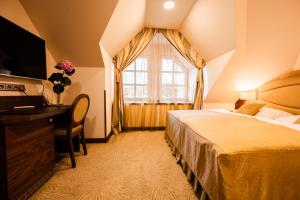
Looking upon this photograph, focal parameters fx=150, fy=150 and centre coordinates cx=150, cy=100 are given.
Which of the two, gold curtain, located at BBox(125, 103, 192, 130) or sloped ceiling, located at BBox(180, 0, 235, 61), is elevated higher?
sloped ceiling, located at BBox(180, 0, 235, 61)

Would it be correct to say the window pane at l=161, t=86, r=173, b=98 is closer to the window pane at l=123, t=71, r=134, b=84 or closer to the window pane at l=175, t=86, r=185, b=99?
the window pane at l=175, t=86, r=185, b=99

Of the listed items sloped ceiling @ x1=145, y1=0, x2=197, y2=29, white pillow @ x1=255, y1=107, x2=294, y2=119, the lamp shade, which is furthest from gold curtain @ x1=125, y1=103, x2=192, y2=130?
sloped ceiling @ x1=145, y1=0, x2=197, y2=29

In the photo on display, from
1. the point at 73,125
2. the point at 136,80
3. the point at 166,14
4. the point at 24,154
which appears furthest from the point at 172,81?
the point at 24,154

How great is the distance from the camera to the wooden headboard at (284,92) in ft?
7.98

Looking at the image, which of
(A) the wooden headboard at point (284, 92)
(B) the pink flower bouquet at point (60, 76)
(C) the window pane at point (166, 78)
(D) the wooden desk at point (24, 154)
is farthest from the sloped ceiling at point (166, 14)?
(D) the wooden desk at point (24, 154)

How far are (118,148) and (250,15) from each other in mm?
2945

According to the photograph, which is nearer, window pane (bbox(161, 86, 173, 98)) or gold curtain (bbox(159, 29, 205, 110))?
gold curtain (bbox(159, 29, 205, 110))

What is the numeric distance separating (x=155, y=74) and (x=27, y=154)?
3.01 meters

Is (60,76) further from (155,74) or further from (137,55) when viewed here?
(155,74)

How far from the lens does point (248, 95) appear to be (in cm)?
313

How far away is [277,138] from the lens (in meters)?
1.19

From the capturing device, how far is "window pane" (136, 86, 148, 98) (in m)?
3.87

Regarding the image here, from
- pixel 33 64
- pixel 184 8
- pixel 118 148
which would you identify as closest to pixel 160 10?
pixel 184 8

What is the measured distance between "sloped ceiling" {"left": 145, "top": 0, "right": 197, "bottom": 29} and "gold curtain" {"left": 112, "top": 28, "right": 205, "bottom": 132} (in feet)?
0.72
